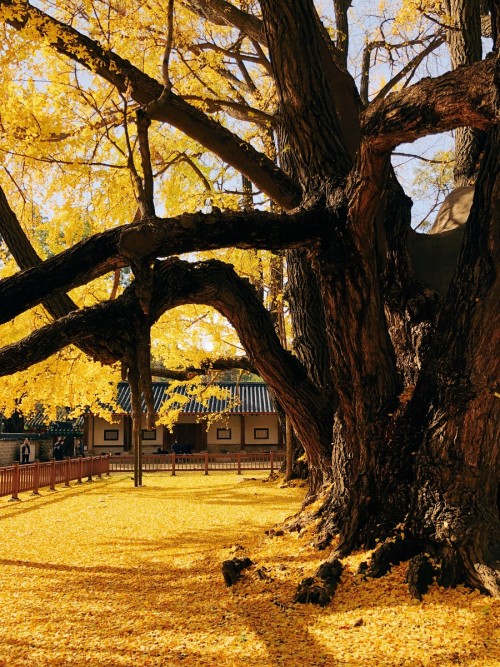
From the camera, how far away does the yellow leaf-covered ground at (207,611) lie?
4.27 metres

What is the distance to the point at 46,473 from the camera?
1809cm

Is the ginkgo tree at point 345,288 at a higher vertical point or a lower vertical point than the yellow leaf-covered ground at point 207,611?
higher

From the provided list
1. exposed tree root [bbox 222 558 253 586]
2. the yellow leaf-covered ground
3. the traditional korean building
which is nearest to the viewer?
the yellow leaf-covered ground

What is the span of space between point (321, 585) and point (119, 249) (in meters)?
3.63

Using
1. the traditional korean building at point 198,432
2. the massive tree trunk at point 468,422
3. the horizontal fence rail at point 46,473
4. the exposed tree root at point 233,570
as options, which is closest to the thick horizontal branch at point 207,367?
the horizontal fence rail at point 46,473

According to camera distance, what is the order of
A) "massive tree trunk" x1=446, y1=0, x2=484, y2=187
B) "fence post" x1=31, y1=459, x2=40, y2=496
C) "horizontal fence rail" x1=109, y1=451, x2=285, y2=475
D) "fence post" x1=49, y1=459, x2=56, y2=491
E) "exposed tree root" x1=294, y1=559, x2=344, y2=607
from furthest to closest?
1. "horizontal fence rail" x1=109, y1=451, x2=285, y2=475
2. "fence post" x1=49, y1=459, x2=56, y2=491
3. "fence post" x1=31, y1=459, x2=40, y2=496
4. "massive tree trunk" x1=446, y1=0, x2=484, y2=187
5. "exposed tree root" x1=294, y1=559, x2=344, y2=607

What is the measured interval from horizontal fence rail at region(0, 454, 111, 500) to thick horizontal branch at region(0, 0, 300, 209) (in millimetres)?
11525

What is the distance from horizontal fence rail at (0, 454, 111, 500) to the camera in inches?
619

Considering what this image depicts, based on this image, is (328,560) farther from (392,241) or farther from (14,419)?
(14,419)

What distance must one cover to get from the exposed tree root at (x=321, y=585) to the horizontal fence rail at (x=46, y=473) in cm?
1225

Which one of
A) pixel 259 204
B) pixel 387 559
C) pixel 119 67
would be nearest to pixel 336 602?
pixel 387 559

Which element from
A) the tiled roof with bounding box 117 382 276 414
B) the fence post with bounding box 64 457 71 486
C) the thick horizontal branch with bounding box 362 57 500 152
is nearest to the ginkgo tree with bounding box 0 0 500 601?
the thick horizontal branch with bounding box 362 57 500 152

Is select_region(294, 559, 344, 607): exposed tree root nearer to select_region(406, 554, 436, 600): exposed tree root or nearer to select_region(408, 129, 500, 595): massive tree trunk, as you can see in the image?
select_region(406, 554, 436, 600): exposed tree root

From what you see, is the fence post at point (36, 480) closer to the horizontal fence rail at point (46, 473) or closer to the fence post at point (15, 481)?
the horizontal fence rail at point (46, 473)
